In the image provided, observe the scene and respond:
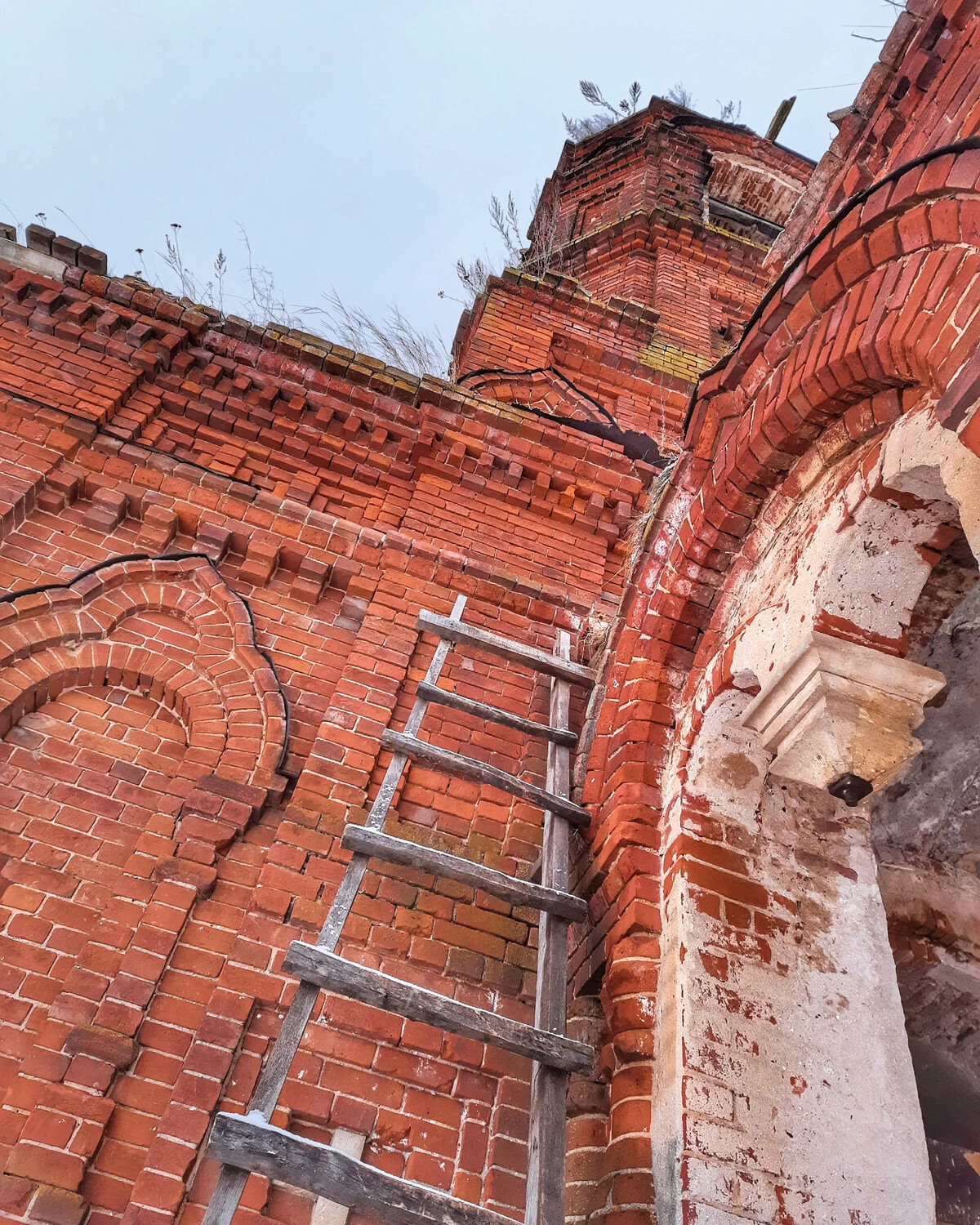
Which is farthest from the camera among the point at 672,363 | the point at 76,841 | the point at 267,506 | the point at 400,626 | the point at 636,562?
the point at 672,363

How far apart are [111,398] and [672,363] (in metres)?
4.61

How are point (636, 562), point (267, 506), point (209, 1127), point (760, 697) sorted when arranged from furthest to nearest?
point (267, 506), point (636, 562), point (760, 697), point (209, 1127)

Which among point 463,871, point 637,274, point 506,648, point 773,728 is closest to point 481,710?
point 506,648

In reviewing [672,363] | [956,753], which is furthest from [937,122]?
[672,363]

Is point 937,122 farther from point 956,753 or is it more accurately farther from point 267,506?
point 267,506

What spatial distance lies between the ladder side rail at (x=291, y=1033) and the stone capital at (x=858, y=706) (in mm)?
1352

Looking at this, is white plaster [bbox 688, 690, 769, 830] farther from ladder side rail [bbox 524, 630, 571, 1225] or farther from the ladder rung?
the ladder rung

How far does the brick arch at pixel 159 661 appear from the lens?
3256mm

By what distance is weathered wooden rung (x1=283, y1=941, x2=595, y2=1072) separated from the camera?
218 centimetres

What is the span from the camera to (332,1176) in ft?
6.06

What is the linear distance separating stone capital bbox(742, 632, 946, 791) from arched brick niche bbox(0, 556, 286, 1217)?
6.41 ft

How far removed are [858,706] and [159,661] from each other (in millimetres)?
2669

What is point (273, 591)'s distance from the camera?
13.0 ft

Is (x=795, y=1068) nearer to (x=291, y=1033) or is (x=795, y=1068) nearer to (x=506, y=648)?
(x=291, y=1033)
